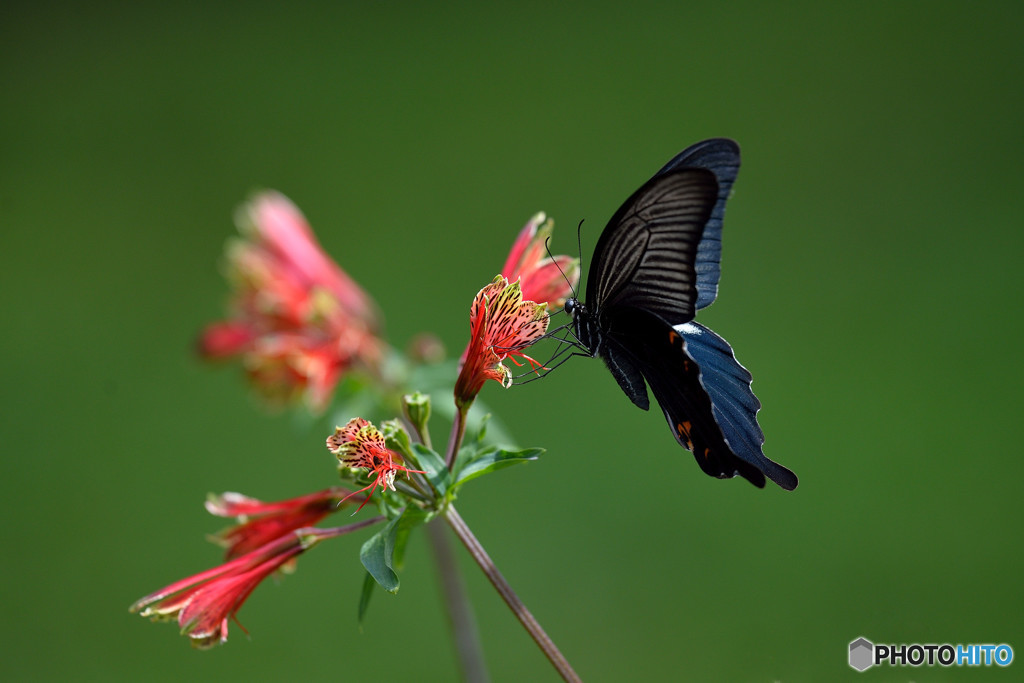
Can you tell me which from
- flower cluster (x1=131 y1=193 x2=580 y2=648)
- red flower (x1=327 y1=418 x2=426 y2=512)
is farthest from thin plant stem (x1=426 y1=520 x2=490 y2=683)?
red flower (x1=327 y1=418 x2=426 y2=512)

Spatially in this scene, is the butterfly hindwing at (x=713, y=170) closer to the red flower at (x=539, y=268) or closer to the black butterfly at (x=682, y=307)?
the black butterfly at (x=682, y=307)

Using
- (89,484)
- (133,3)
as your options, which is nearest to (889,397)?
(89,484)

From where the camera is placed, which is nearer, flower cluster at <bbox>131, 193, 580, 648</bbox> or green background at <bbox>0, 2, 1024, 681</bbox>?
flower cluster at <bbox>131, 193, 580, 648</bbox>

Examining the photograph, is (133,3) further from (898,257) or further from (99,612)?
(898,257)

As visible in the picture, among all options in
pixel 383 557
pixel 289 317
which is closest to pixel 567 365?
pixel 289 317

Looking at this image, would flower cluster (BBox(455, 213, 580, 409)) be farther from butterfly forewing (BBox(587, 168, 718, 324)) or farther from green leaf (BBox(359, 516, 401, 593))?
green leaf (BBox(359, 516, 401, 593))
